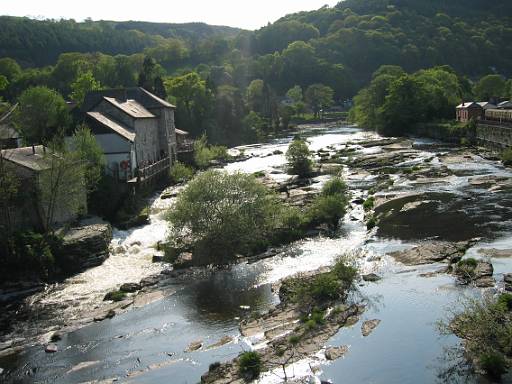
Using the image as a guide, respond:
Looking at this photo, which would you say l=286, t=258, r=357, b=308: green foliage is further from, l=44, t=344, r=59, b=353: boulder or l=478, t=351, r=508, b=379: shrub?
l=44, t=344, r=59, b=353: boulder

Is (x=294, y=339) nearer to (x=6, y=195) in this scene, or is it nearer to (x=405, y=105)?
(x=6, y=195)

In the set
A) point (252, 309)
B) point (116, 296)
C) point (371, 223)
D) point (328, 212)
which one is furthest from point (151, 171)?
point (252, 309)

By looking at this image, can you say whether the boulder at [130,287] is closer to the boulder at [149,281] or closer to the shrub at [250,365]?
the boulder at [149,281]

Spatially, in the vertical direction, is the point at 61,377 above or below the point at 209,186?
below

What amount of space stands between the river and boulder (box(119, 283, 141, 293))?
4.59ft

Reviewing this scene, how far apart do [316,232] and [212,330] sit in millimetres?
17488

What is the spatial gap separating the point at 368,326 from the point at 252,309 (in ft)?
20.3

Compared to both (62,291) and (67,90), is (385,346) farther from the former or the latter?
(67,90)

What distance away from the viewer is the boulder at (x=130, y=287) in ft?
109

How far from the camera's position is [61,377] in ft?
76.9

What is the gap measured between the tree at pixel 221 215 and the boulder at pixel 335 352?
14039 millimetres

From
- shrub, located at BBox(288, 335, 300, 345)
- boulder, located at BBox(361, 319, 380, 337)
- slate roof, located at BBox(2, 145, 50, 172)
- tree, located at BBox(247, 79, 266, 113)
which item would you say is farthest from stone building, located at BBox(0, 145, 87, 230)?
tree, located at BBox(247, 79, 266, 113)

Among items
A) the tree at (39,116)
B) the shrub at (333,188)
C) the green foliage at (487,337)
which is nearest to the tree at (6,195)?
the shrub at (333,188)

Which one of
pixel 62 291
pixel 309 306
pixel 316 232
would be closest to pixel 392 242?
pixel 316 232
